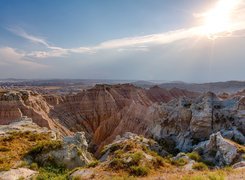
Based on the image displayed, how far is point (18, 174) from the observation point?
15.1 metres

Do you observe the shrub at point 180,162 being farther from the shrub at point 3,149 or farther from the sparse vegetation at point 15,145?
the shrub at point 3,149

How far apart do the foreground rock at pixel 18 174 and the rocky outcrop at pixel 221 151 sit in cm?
1235

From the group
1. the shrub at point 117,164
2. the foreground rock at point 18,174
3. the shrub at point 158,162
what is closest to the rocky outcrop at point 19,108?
the foreground rock at point 18,174

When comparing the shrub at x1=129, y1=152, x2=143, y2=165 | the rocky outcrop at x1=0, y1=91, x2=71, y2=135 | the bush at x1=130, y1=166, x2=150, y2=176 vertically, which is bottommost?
the rocky outcrop at x1=0, y1=91, x2=71, y2=135

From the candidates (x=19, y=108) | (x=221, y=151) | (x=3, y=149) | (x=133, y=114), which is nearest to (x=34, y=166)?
(x=3, y=149)

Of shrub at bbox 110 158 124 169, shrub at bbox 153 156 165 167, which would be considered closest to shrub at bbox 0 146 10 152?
shrub at bbox 110 158 124 169

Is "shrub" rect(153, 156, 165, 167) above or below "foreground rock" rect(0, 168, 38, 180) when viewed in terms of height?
above

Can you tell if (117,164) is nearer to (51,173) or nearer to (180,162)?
(51,173)

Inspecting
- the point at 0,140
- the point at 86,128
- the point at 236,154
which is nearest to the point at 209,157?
the point at 236,154

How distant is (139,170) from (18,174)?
696 centimetres

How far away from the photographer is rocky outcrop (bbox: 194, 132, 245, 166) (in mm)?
17719

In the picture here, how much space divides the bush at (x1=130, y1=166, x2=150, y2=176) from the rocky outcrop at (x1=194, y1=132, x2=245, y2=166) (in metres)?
7.01

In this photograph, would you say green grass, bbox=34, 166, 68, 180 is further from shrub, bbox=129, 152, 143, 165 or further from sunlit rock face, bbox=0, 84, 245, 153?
sunlit rock face, bbox=0, 84, 245, 153

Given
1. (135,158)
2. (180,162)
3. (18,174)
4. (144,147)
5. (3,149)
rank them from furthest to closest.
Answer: (144,147) < (3,149) < (180,162) < (18,174) < (135,158)
